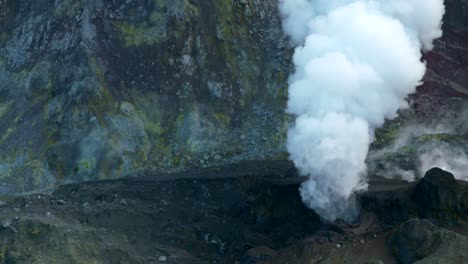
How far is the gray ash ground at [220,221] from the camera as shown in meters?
29.2

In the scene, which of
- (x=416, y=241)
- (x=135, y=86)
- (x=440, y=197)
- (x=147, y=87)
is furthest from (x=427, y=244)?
(x=135, y=86)

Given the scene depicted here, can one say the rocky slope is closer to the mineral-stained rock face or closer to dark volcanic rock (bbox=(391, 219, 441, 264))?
the mineral-stained rock face

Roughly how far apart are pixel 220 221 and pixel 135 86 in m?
12.1

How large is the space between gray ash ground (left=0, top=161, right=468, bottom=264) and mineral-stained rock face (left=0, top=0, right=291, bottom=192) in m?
2.41

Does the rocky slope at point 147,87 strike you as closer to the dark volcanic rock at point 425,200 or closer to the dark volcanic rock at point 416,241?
the dark volcanic rock at point 425,200

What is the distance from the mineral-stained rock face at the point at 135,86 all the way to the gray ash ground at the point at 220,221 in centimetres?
241

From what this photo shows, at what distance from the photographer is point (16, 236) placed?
31781 mm

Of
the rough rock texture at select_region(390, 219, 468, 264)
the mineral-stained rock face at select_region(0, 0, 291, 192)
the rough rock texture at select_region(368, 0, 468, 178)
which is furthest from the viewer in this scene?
the mineral-stained rock face at select_region(0, 0, 291, 192)

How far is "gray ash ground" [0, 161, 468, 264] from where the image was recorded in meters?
29.2

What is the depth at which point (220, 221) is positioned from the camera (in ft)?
111

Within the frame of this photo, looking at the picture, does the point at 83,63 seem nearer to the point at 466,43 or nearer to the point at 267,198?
the point at 267,198

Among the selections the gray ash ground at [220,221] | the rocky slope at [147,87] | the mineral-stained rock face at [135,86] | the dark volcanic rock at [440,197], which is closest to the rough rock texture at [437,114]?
the rocky slope at [147,87]

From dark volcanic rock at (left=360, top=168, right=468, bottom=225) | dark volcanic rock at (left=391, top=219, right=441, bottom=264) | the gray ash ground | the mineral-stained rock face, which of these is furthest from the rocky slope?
dark volcanic rock at (left=391, top=219, right=441, bottom=264)

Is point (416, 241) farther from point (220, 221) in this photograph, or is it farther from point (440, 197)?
point (220, 221)
